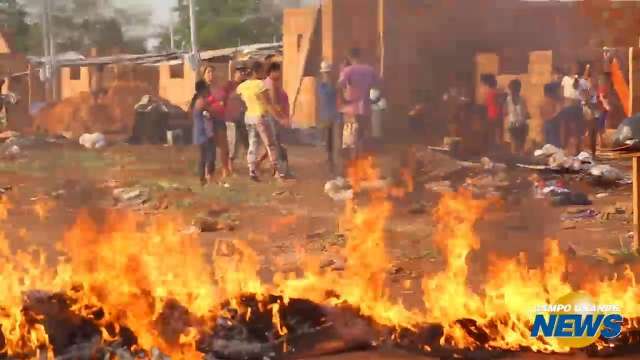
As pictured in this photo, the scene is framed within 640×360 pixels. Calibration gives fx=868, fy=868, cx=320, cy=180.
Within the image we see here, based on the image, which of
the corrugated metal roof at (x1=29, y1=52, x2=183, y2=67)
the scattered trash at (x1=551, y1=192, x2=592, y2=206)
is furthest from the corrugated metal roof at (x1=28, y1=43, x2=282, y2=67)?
the scattered trash at (x1=551, y1=192, x2=592, y2=206)

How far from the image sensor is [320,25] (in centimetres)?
484

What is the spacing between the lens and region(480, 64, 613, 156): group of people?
4.95 metres

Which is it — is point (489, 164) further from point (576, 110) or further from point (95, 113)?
point (95, 113)

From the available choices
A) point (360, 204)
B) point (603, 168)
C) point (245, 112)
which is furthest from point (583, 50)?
point (245, 112)

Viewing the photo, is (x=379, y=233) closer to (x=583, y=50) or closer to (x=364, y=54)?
(x=364, y=54)

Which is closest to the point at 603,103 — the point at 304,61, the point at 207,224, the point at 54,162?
the point at 304,61

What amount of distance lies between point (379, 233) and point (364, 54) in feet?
3.28

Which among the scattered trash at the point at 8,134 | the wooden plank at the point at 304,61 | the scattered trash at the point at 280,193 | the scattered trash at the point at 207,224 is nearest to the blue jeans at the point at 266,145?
the scattered trash at the point at 280,193

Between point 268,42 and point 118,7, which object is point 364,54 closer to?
point 268,42

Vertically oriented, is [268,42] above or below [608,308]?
above

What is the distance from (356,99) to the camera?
15.9 ft

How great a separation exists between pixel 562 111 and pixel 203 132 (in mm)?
2036

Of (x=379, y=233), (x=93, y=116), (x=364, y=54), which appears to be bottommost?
(x=379, y=233)

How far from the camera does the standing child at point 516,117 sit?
4941mm
